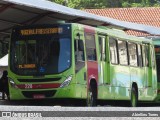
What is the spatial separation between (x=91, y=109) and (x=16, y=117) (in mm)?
1094

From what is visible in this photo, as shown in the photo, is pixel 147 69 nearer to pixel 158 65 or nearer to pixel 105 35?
pixel 158 65

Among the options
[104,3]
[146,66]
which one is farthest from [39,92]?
[104,3]

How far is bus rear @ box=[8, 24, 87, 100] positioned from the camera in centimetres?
1861

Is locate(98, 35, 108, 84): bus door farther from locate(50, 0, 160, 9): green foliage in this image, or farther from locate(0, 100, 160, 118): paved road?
locate(50, 0, 160, 9): green foliage

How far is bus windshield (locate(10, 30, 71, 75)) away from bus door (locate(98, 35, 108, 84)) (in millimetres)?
2198

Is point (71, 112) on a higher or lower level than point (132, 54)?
lower

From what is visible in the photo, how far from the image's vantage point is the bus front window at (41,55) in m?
18.6

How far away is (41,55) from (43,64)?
0.86 ft

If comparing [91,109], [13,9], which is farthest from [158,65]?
[91,109]

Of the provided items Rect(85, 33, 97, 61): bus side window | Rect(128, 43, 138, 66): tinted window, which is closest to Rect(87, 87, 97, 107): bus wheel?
Rect(85, 33, 97, 61): bus side window

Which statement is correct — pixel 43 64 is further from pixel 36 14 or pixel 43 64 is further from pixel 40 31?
pixel 36 14

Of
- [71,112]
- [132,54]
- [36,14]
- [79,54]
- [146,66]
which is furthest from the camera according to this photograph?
[146,66]

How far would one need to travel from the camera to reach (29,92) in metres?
19.1

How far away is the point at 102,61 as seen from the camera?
819 inches
